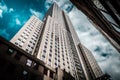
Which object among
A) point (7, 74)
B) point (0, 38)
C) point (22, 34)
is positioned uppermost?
point (22, 34)

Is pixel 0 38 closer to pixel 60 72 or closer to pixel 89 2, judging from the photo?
pixel 60 72

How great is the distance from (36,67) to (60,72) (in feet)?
16.0

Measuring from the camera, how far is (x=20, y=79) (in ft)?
52.6

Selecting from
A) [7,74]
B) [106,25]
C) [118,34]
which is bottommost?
[118,34]

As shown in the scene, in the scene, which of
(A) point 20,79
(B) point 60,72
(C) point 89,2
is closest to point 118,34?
(C) point 89,2

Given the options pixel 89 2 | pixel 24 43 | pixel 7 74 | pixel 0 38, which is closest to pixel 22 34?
pixel 24 43

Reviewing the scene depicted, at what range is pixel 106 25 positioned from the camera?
5.27m

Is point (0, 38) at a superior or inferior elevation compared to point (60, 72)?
superior

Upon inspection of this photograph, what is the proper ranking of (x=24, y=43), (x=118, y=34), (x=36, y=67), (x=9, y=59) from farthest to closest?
(x=24, y=43), (x=36, y=67), (x=9, y=59), (x=118, y=34)

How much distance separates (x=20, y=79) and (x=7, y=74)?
177 cm

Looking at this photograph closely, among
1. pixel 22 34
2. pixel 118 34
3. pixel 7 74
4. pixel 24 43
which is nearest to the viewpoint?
pixel 118 34

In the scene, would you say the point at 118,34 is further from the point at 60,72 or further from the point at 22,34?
the point at 22,34

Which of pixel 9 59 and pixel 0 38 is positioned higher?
pixel 0 38

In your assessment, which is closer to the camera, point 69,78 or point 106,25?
point 106,25
